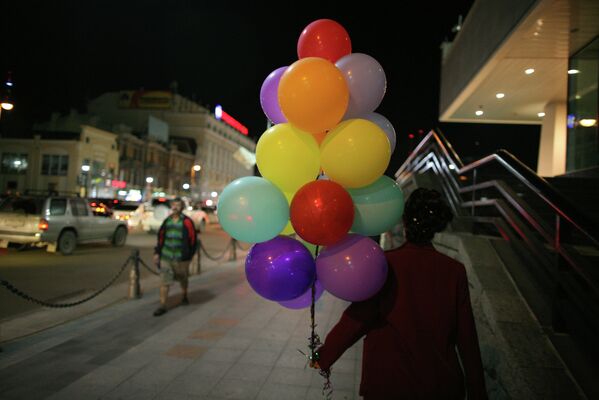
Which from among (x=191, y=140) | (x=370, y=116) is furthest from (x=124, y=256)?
(x=191, y=140)

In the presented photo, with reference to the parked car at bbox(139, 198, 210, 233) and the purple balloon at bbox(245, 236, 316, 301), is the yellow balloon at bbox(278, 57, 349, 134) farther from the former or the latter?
the parked car at bbox(139, 198, 210, 233)

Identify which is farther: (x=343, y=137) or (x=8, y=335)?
(x=8, y=335)

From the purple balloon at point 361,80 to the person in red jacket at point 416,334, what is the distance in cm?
110

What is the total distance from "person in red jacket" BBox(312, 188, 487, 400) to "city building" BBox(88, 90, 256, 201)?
54.1m

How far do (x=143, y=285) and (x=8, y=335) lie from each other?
3.45m

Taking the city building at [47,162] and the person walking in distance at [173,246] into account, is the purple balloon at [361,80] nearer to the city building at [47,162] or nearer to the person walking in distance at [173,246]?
the person walking in distance at [173,246]

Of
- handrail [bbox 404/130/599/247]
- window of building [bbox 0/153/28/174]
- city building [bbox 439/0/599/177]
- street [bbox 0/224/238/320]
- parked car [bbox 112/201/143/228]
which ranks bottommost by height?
street [bbox 0/224/238/320]

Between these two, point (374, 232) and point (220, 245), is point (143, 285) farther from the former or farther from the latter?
point (220, 245)

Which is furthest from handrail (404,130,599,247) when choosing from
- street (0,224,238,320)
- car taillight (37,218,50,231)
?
car taillight (37,218,50,231)

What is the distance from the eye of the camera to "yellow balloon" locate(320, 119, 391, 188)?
224 cm

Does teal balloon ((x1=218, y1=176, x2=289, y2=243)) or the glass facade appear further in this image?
the glass facade

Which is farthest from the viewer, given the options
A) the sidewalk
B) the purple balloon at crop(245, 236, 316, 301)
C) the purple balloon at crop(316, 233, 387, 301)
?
the sidewalk

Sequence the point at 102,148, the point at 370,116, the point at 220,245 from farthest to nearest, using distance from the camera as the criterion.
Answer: the point at 102,148 < the point at 220,245 < the point at 370,116

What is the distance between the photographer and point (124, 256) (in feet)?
40.2
